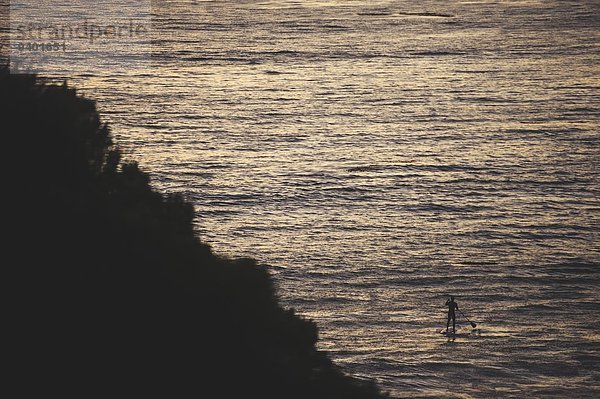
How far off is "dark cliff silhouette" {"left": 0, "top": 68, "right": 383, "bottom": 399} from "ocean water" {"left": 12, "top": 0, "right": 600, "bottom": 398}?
770 centimetres

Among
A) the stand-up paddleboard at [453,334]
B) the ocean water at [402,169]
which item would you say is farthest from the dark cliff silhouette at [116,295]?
the stand-up paddleboard at [453,334]

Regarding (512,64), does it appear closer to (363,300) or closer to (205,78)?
(205,78)

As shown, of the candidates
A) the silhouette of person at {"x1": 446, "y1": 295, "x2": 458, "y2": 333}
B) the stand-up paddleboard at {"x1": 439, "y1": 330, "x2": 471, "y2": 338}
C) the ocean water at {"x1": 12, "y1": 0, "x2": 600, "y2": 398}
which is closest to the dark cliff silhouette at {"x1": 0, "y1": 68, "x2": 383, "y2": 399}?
the ocean water at {"x1": 12, "y1": 0, "x2": 600, "y2": 398}

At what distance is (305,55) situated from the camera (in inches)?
1858

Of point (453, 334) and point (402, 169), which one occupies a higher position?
point (402, 169)

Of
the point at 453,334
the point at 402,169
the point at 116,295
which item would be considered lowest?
the point at 453,334

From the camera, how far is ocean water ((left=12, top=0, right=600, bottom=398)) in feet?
65.3

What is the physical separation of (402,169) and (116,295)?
75.6ft

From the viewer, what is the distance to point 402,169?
104ft

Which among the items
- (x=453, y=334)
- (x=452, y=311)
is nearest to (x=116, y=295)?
(x=452, y=311)

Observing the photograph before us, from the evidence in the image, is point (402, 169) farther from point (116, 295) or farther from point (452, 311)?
point (116, 295)

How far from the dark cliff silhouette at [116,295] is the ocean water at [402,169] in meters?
7.70

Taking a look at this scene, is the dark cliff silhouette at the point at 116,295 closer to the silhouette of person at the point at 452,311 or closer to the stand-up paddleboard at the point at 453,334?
the silhouette of person at the point at 452,311

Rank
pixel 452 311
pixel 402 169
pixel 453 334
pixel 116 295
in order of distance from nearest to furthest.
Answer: pixel 116 295, pixel 452 311, pixel 453 334, pixel 402 169
